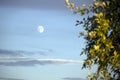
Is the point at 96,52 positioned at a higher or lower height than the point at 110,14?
lower

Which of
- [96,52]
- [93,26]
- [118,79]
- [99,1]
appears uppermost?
[99,1]

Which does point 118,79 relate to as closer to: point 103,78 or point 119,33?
point 103,78

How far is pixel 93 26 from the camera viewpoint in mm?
36062

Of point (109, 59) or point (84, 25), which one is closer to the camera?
point (109, 59)

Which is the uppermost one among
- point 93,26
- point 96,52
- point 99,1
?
point 99,1

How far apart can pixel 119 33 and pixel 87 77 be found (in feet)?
18.5

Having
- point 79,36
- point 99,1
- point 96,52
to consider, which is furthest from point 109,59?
point 99,1

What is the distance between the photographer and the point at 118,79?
35156 millimetres

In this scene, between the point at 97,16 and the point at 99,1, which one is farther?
the point at 99,1

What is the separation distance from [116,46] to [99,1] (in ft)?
17.4

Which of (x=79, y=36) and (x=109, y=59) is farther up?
(x=79, y=36)

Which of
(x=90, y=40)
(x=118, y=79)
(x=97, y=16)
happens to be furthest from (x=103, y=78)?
(x=97, y=16)

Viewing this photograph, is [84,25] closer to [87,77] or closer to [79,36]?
[79,36]

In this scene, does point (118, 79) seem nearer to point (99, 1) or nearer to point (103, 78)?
point (103, 78)
